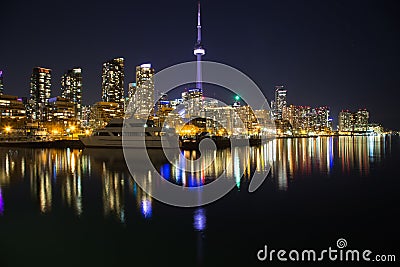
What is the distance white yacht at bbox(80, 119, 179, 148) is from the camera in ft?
133

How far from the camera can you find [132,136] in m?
41.0

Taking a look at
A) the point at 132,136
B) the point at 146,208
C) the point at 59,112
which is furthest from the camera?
the point at 59,112

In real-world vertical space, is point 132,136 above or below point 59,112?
below

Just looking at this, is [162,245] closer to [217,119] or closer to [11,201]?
[11,201]

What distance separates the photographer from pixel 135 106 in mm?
172000

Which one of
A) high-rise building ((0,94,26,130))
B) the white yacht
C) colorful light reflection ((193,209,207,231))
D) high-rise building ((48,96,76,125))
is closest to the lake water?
colorful light reflection ((193,209,207,231))

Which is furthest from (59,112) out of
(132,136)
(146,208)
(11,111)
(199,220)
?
(199,220)

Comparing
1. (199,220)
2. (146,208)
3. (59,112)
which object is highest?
(59,112)

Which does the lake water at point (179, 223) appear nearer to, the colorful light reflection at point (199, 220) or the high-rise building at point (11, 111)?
the colorful light reflection at point (199, 220)

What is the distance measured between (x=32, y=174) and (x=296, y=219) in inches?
588

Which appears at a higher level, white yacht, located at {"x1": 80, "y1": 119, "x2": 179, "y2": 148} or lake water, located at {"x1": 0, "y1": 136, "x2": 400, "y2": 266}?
white yacht, located at {"x1": 80, "y1": 119, "x2": 179, "y2": 148}

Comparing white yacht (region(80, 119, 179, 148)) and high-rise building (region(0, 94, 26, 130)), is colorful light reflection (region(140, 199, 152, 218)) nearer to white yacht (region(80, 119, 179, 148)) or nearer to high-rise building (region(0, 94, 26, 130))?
white yacht (region(80, 119, 179, 148))

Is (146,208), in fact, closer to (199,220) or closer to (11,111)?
(199,220)

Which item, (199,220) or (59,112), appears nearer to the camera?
(199,220)
